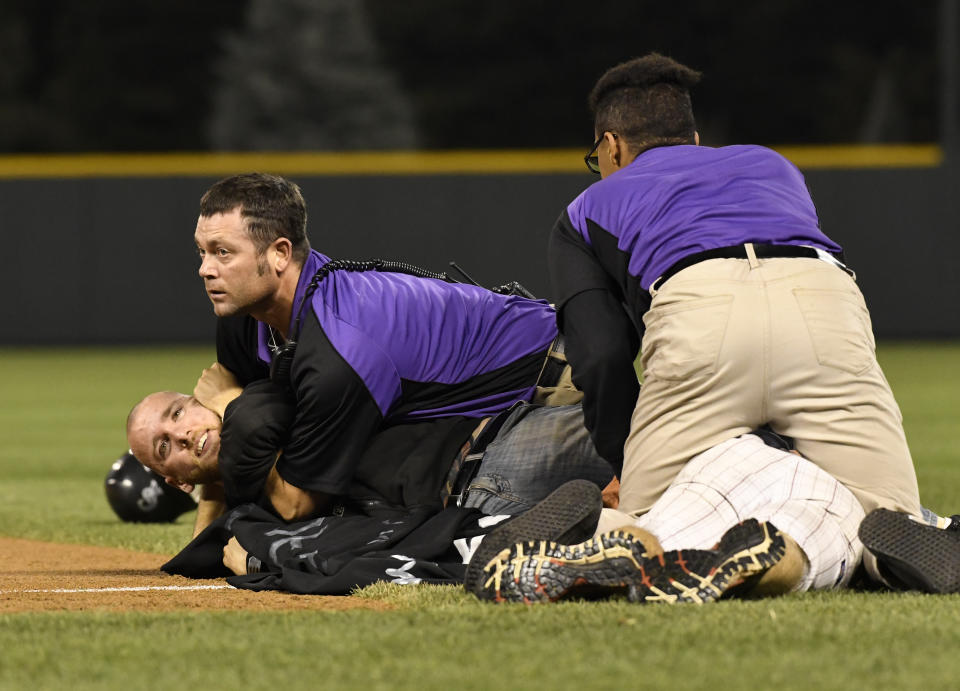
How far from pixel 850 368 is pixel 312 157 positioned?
16723 mm

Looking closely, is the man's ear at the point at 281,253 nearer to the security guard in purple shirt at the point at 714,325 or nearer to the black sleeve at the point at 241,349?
the black sleeve at the point at 241,349

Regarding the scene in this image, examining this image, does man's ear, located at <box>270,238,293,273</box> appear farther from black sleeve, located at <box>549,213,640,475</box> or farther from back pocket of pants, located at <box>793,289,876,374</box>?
back pocket of pants, located at <box>793,289,876,374</box>

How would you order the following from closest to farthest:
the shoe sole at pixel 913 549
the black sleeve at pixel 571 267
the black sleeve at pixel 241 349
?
the shoe sole at pixel 913 549
the black sleeve at pixel 571 267
the black sleeve at pixel 241 349

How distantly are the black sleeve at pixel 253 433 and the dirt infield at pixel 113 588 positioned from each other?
0.36m

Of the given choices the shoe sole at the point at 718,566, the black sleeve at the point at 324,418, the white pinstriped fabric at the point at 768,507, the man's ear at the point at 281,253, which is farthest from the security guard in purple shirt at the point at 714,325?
the man's ear at the point at 281,253

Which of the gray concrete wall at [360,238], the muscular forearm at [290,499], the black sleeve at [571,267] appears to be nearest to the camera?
the black sleeve at [571,267]

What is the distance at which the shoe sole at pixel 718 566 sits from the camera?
416 centimetres

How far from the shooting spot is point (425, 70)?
35531 millimetres

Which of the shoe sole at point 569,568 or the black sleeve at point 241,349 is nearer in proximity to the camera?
the shoe sole at point 569,568

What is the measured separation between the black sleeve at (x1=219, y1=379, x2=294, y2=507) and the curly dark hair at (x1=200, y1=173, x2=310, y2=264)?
0.48 metres

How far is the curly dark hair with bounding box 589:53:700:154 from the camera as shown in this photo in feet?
16.9

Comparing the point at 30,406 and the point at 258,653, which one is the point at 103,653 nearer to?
the point at 258,653

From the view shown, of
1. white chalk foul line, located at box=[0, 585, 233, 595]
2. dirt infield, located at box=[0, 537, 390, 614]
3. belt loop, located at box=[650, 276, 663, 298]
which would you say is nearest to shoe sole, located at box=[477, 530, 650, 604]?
dirt infield, located at box=[0, 537, 390, 614]

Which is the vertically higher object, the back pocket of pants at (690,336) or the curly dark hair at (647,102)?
the curly dark hair at (647,102)
